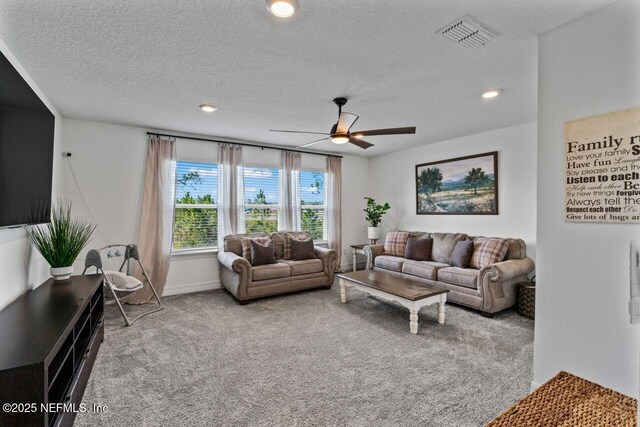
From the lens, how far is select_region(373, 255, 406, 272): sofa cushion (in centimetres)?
491

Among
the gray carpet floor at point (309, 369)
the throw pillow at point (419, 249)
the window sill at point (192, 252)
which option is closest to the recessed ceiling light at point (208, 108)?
the window sill at point (192, 252)

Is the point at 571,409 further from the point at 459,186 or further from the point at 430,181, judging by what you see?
the point at 430,181

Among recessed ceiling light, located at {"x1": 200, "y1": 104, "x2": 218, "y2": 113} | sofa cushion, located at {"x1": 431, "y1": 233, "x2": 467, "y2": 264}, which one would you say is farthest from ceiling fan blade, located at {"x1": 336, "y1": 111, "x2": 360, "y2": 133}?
sofa cushion, located at {"x1": 431, "y1": 233, "x2": 467, "y2": 264}

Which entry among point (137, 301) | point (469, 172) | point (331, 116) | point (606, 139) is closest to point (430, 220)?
point (469, 172)

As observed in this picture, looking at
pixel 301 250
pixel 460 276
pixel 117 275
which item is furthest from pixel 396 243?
pixel 117 275

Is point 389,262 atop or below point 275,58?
below

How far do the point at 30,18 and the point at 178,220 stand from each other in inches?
123

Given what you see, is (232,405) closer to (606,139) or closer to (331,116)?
(606,139)

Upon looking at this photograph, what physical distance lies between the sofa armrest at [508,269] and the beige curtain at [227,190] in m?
3.68

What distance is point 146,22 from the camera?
1.95 meters

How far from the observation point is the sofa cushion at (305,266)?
15.0ft

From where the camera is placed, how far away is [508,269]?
12.1 ft

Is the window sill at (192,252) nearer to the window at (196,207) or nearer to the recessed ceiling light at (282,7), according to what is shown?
the window at (196,207)

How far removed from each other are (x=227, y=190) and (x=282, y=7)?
3.59 m
